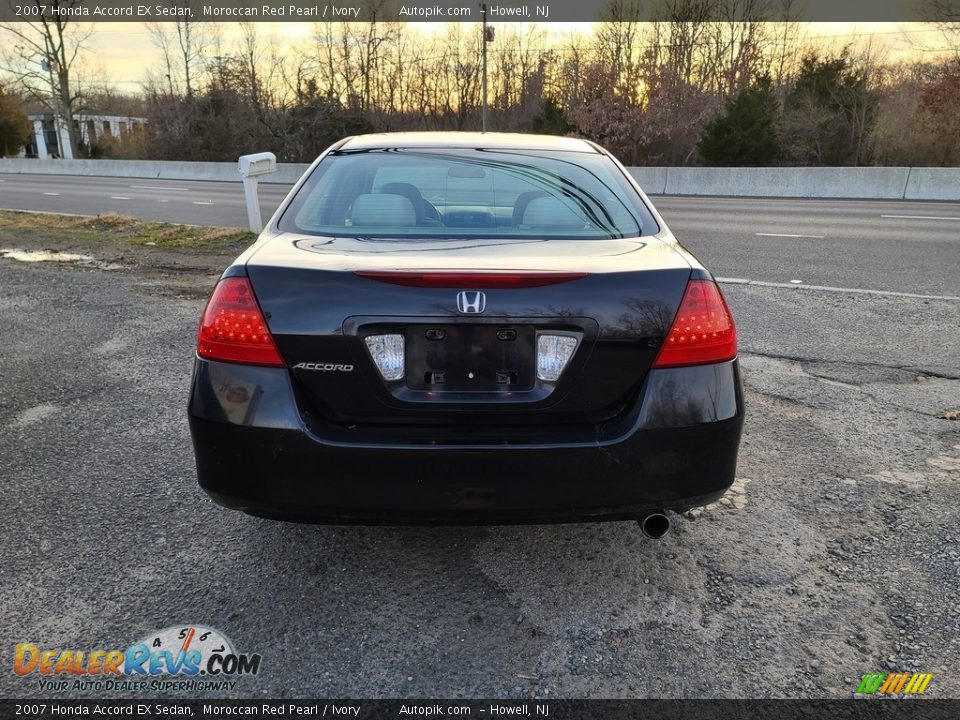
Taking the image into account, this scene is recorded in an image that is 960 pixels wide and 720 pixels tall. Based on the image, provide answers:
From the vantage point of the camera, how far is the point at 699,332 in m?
2.16

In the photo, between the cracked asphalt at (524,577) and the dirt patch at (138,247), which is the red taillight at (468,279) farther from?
the dirt patch at (138,247)

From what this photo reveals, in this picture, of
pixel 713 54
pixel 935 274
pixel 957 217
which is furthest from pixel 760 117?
pixel 935 274

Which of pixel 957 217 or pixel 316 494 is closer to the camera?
pixel 316 494

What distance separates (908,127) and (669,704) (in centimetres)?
3293

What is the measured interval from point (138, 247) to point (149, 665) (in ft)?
29.1

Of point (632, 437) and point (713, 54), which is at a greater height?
point (713, 54)

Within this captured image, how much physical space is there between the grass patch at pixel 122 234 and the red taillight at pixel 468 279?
313 inches

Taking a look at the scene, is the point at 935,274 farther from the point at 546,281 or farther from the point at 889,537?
the point at 546,281

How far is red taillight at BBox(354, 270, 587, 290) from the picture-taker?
2043 mm

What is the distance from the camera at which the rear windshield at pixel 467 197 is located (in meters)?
2.62

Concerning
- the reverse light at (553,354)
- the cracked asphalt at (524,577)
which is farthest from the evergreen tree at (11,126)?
the reverse light at (553,354)

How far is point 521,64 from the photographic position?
43.9 meters

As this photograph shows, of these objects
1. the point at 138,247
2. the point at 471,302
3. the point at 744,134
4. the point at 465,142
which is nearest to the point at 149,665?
the point at 471,302

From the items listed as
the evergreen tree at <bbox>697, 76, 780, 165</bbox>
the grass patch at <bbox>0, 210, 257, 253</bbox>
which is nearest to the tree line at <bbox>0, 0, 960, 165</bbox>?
the evergreen tree at <bbox>697, 76, 780, 165</bbox>
